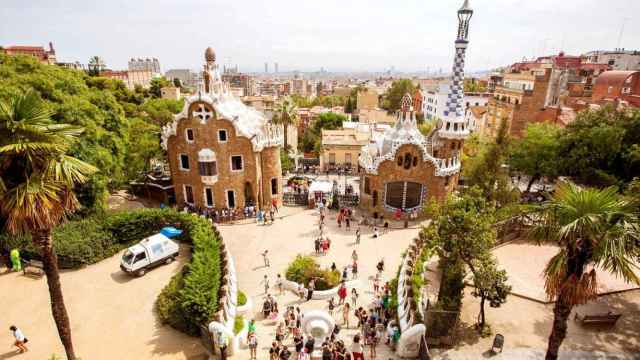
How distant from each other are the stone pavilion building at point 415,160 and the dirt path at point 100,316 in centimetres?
1592

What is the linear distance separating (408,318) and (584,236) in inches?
314

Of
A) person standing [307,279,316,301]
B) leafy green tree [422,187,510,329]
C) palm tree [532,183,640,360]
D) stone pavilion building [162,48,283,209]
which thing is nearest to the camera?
palm tree [532,183,640,360]

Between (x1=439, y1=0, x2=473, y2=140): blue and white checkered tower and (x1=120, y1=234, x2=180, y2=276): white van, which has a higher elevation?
(x1=439, y1=0, x2=473, y2=140): blue and white checkered tower

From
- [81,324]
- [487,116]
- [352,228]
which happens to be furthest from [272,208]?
[487,116]

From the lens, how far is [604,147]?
27688mm

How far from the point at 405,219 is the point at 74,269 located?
22397mm

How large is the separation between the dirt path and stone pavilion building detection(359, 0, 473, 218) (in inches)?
627

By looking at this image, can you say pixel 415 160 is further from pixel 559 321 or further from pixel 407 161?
pixel 559 321

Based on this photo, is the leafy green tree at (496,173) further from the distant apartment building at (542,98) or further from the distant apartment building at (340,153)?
the distant apartment building at (340,153)

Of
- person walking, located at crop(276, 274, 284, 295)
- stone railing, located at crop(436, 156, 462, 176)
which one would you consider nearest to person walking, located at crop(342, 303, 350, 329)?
person walking, located at crop(276, 274, 284, 295)

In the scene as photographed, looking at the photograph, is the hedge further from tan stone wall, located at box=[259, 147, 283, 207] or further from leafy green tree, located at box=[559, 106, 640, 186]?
leafy green tree, located at box=[559, 106, 640, 186]

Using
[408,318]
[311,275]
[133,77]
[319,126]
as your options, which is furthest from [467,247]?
[133,77]

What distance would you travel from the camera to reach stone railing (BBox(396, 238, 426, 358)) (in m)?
14.5

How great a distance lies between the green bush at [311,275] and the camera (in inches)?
765
